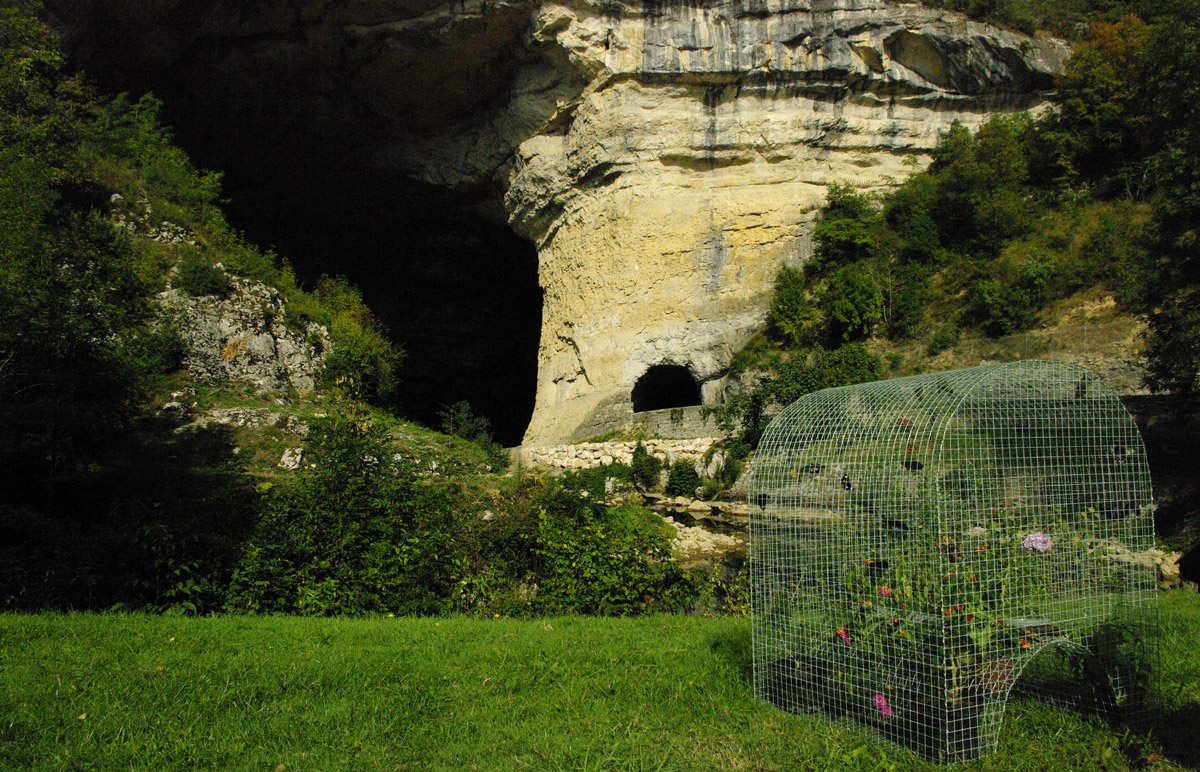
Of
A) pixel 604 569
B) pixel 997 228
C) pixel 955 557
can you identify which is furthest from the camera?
pixel 997 228

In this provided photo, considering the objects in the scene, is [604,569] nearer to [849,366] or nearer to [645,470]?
[645,470]

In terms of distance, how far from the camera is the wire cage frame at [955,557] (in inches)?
137

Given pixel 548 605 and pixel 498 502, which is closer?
pixel 548 605

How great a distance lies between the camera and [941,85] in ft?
75.8

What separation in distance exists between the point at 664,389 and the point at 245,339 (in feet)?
43.1

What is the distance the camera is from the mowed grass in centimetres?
336

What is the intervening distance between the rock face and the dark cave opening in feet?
18.6

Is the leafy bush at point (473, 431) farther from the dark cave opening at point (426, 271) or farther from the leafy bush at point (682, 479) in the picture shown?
the dark cave opening at point (426, 271)

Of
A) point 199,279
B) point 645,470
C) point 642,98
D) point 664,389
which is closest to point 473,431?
point 664,389

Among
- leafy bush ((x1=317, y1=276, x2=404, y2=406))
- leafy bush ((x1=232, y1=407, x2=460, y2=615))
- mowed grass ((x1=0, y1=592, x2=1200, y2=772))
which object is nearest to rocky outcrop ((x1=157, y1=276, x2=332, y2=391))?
leafy bush ((x1=317, y1=276, x2=404, y2=406))

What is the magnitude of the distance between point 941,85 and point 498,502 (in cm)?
2290

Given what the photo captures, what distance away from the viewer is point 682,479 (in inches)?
676

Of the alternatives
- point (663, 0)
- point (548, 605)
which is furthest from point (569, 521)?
point (663, 0)

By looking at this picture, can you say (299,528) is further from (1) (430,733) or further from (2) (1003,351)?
(2) (1003,351)
